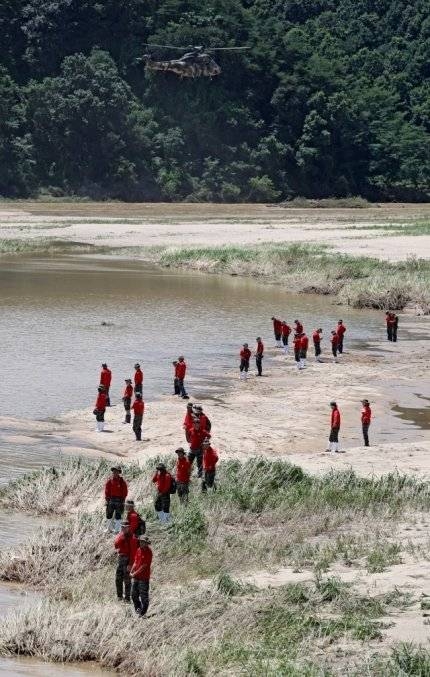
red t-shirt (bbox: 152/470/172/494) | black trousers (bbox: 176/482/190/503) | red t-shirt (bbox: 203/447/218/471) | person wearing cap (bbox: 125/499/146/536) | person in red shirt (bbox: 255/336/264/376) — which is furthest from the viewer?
person in red shirt (bbox: 255/336/264/376)

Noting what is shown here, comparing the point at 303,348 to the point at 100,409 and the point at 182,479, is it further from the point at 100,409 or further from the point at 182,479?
the point at 182,479

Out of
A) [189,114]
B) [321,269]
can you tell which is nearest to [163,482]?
[321,269]

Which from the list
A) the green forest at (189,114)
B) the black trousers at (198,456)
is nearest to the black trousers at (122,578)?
the black trousers at (198,456)

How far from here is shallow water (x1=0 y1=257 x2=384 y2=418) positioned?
3347 cm

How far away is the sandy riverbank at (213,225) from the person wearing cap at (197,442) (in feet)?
127

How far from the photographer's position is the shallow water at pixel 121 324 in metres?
33.5

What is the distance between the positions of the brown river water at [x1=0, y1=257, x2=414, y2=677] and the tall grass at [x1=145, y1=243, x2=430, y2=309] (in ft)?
3.93

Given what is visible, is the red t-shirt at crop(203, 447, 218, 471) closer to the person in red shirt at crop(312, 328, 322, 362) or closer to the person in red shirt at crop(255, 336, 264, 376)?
the person in red shirt at crop(255, 336, 264, 376)

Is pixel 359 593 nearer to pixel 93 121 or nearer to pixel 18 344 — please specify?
pixel 18 344

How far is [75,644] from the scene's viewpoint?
14.8 meters

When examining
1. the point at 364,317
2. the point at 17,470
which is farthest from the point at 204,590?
the point at 364,317

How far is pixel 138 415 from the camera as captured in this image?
25.8 m

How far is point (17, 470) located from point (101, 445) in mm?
2928

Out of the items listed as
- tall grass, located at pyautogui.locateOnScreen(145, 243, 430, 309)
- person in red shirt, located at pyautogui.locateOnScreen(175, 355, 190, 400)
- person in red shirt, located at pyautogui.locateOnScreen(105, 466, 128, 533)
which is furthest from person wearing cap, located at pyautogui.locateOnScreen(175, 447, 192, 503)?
tall grass, located at pyautogui.locateOnScreen(145, 243, 430, 309)
